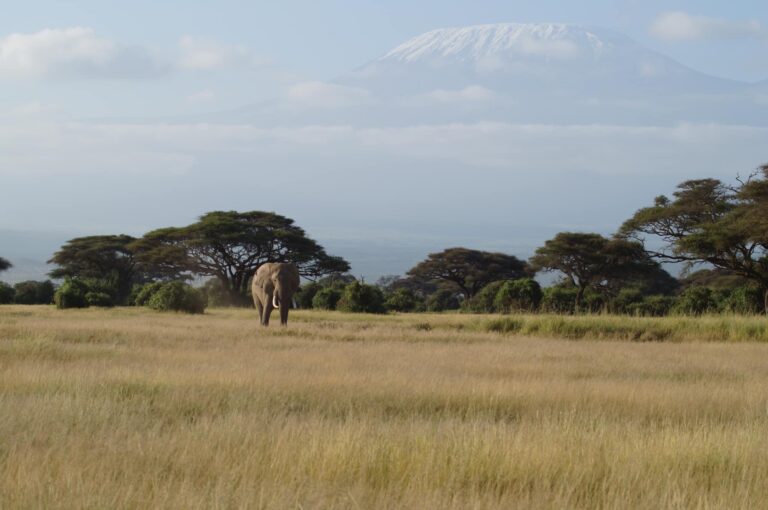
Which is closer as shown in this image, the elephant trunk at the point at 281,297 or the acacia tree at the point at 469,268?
the elephant trunk at the point at 281,297

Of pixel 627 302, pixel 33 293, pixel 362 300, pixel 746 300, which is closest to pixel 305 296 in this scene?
pixel 362 300

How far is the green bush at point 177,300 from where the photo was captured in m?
29.8

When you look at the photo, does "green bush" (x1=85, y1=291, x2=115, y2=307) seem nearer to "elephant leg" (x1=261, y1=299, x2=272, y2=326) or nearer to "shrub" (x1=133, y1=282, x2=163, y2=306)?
"shrub" (x1=133, y1=282, x2=163, y2=306)

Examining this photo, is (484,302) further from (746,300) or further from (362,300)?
(746,300)

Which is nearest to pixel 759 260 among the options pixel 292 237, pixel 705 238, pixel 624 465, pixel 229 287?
pixel 705 238

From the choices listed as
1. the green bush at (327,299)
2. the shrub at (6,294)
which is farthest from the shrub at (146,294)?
the shrub at (6,294)

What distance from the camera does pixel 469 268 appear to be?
55469mm

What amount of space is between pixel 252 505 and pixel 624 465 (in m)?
2.52

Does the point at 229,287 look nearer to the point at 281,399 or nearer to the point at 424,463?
the point at 281,399

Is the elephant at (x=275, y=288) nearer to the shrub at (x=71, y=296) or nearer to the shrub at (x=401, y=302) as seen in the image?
the shrub at (x=71, y=296)

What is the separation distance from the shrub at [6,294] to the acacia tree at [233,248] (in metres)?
7.64

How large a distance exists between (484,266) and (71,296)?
29.2 m

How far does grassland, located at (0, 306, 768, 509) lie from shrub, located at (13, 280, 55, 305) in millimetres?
28101

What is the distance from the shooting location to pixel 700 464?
20.0ft
